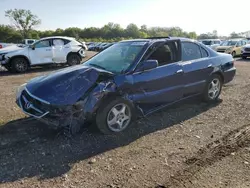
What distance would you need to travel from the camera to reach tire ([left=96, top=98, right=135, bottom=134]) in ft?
12.9

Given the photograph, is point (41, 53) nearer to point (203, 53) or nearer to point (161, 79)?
point (203, 53)

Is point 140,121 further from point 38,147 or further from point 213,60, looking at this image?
point 213,60

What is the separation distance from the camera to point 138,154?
3576mm

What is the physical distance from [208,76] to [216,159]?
2.64 meters

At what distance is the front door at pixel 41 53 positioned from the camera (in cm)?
1180

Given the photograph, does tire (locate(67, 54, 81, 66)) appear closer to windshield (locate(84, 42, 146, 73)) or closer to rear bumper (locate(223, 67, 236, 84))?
windshield (locate(84, 42, 146, 73))

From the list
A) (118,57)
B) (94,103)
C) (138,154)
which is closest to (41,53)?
(118,57)

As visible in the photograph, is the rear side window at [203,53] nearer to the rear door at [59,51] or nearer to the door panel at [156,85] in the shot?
the door panel at [156,85]

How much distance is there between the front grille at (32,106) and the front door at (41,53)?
826 cm

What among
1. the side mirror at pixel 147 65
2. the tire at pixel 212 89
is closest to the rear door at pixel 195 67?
the tire at pixel 212 89

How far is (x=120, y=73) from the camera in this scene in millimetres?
4219

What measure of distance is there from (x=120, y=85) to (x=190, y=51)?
2.14 meters

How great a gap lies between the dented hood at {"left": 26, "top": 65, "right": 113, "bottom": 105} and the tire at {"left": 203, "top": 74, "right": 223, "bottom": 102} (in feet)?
9.01

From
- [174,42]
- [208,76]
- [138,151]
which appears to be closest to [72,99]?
[138,151]
